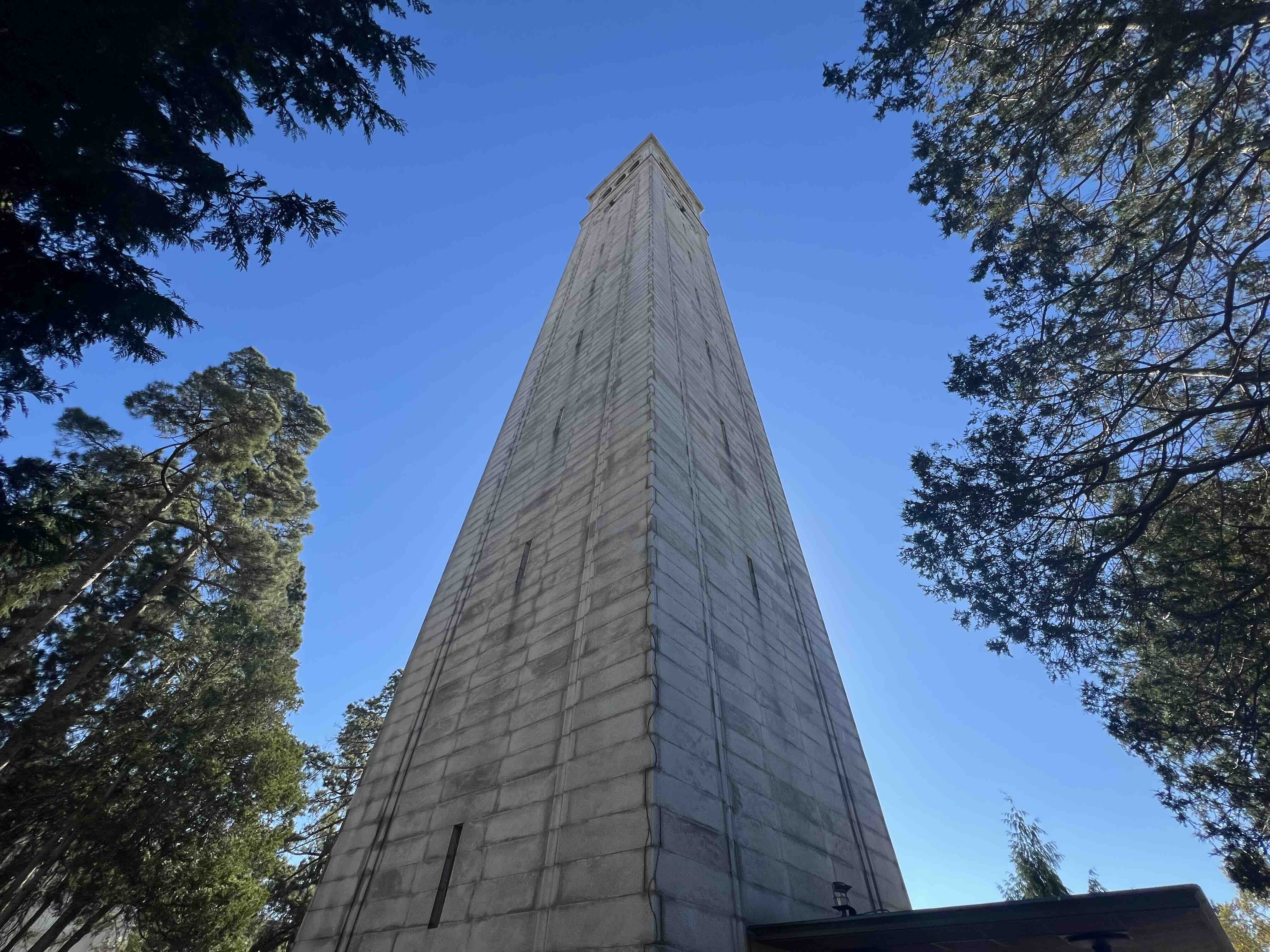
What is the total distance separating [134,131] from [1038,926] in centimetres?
1012

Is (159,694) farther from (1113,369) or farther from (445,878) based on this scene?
(1113,369)

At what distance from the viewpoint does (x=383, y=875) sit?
6262 mm

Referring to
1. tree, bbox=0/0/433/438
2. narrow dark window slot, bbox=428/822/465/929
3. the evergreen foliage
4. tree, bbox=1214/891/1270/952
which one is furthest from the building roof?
tree, bbox=1214/891/1270/952

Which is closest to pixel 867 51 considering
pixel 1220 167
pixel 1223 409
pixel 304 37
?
pixel 1220 167

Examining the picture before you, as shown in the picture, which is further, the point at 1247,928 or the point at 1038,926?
the point at 1247,928

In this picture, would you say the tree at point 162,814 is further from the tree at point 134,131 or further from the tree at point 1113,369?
the tree at point 1113,369

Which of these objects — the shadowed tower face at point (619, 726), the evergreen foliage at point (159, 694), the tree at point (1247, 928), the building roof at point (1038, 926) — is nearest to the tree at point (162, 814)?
the evergreen foliage at point (159, 694)

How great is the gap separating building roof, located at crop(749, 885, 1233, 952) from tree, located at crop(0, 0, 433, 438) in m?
8.34

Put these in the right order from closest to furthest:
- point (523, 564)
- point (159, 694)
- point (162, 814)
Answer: point (523, 564)
point (162, 814)
point (159, 694)

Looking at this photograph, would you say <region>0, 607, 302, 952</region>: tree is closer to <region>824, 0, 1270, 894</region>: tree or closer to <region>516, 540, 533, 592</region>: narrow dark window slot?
<region>516, 540, 533, 592</region>: narrow dark window slot

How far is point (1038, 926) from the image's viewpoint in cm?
362

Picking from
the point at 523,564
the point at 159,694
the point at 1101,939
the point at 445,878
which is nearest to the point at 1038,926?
the point at 1101,939

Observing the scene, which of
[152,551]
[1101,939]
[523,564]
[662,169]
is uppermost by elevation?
[662,169]

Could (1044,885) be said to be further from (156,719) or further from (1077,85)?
(156,719)
